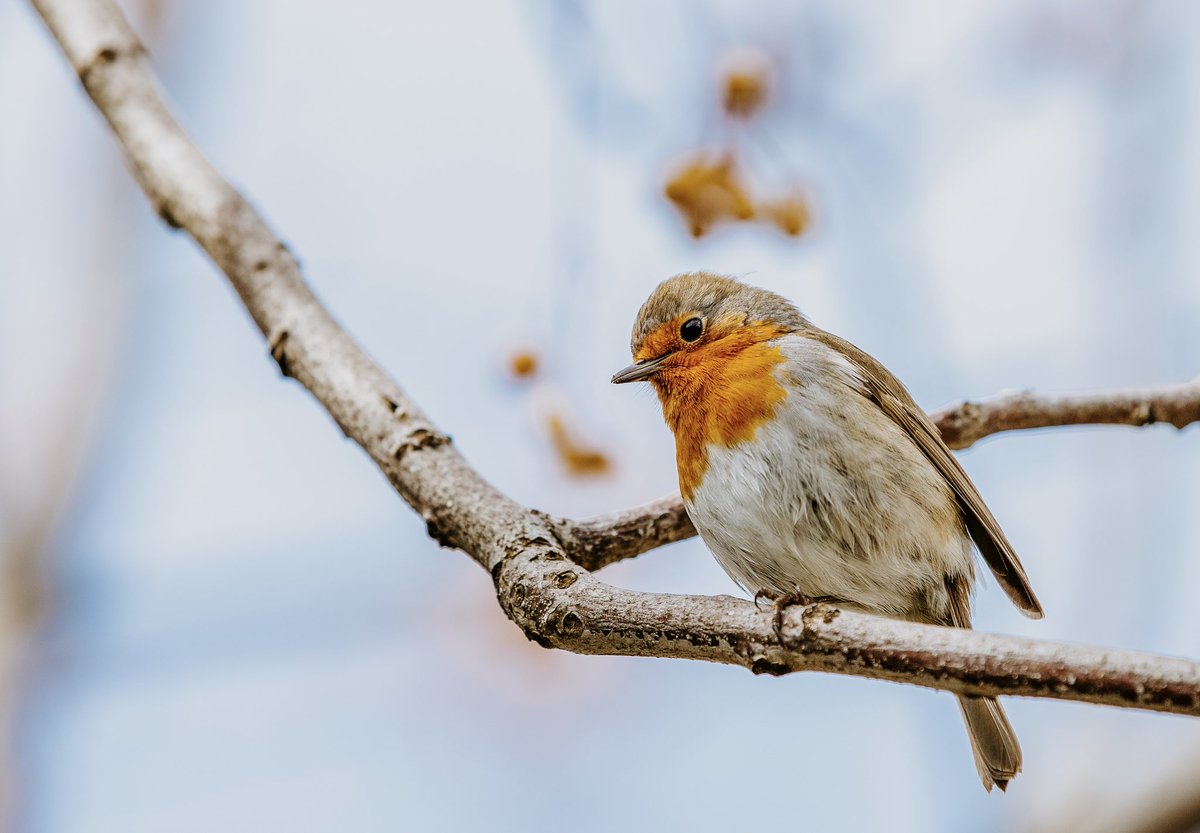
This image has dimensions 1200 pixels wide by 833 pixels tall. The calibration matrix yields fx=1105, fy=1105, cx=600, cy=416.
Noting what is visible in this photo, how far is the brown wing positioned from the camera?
3.07m

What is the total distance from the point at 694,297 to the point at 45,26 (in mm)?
2156

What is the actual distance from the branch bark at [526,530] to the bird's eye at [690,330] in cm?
61

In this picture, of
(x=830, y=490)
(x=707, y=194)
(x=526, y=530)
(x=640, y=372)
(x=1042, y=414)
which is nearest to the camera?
(x=526, y=530)

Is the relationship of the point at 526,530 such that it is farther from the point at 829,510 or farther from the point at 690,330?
the point at 690,330

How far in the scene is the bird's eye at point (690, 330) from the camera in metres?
3.41

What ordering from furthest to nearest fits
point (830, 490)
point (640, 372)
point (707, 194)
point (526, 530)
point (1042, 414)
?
point (707, 194), point (640, 372), point (1042, 414), point (830, 490), point (526, 530)

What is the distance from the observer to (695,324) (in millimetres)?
3422

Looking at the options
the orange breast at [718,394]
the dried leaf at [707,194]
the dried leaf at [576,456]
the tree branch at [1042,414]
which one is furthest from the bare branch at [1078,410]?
the dried leaf at [576,456]

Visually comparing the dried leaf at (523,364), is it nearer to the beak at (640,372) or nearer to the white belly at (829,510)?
the beak at (640,372)

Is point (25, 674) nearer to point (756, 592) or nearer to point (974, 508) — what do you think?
point (756, 592)

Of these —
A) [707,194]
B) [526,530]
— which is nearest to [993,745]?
[526,530]

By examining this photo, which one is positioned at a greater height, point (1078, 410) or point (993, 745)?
point (1078, 410)

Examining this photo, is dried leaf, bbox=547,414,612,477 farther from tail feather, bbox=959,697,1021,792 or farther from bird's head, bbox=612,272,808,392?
tail feather, bbox=959,697,1021,792

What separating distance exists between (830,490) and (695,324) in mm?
777
